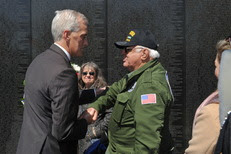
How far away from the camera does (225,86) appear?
182 centimetres

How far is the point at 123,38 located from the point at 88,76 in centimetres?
92

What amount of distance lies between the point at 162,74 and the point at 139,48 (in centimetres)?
35

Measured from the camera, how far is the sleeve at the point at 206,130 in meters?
2.07

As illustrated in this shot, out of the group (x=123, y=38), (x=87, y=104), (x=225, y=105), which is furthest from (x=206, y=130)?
(x=123, y=38)

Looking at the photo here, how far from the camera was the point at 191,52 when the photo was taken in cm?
548

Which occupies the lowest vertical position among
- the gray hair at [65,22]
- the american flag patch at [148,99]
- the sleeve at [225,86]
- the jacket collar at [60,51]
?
the american flag patch at [148,99]

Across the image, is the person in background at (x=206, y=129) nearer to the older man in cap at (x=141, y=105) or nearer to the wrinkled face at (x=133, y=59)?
the older man in cap at (x=141, y=105)

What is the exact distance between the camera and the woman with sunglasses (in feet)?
13.2

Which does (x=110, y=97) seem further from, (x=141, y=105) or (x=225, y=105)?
(x=225, y=105)

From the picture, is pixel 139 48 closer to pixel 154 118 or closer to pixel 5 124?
pixel 154 118

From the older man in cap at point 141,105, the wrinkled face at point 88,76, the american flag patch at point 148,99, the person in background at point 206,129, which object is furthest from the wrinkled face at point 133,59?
the wrinkled face at point 88,76

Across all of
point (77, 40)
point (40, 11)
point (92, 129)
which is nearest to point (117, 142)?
point (77, 40)

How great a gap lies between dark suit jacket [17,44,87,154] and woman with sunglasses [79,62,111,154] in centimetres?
62

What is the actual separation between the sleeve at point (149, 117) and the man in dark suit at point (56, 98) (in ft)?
1.20
